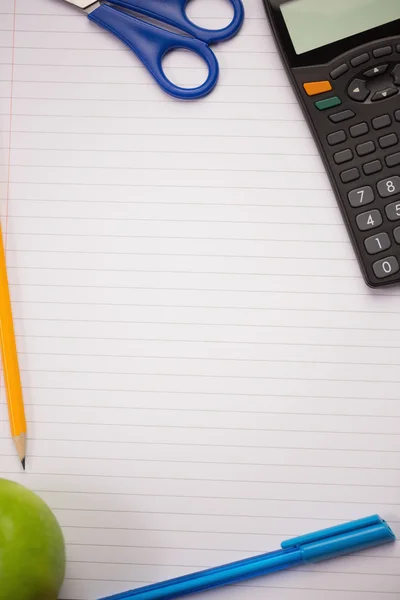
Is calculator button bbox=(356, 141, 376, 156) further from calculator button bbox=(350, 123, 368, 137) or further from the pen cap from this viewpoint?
the pen cap

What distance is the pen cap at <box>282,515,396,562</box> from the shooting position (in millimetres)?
523

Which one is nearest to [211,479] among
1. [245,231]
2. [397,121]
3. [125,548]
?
[125,548]

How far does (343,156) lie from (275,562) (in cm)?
34

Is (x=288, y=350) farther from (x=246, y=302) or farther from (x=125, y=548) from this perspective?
(x=125, y=548)

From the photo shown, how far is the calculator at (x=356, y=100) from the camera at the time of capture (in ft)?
1.91

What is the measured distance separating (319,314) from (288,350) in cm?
4

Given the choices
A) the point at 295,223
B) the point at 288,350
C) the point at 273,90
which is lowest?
the point at 288,350

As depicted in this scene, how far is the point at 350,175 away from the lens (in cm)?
59

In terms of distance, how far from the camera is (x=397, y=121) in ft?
1.97

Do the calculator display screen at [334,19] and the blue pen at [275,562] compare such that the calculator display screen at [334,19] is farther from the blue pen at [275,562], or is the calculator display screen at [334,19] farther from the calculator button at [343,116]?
the blue pen at [275,562]

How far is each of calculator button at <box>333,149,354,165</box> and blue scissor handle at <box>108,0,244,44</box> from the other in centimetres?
15

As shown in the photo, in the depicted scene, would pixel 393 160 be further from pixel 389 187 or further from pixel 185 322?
pixel 185 322

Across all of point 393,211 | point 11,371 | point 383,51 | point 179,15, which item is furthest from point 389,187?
point 11,371

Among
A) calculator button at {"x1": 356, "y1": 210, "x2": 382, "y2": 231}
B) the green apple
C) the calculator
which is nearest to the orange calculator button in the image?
the calculator
